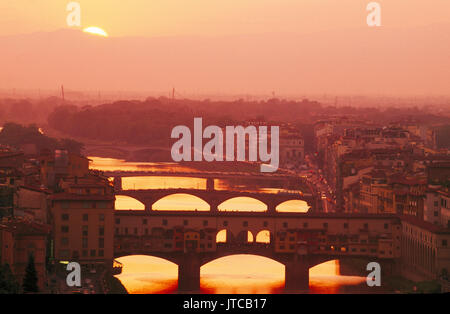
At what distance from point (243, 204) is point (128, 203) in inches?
74.4

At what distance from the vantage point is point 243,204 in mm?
20875

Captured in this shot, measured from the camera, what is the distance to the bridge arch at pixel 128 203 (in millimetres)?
19141

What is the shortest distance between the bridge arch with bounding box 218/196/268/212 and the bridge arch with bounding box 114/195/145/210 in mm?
1221

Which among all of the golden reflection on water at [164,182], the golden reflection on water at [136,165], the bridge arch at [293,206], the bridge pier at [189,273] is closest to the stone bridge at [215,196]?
the bridge arch at [293,206]

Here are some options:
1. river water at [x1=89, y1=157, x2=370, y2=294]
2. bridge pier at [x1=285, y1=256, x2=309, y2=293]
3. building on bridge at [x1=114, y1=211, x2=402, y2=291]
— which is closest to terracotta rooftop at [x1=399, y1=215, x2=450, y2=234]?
building on bridge at [x1=114, y1=211, x2=402, y2=291]

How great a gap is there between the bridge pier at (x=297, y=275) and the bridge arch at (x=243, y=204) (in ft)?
20.2

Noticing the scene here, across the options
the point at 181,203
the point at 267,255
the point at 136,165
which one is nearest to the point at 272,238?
the point at 267,255

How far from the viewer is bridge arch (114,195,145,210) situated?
19.1 meters

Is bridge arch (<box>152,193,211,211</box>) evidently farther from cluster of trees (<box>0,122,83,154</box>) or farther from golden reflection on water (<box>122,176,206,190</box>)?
cluster of trees (<box>0,122,83,154</box>)

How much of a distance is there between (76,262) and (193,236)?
166 cm

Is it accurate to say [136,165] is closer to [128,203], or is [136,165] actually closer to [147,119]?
[147,119]

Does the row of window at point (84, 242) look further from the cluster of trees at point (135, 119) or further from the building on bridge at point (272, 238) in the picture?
the cluster of trees at point (135, 119)
